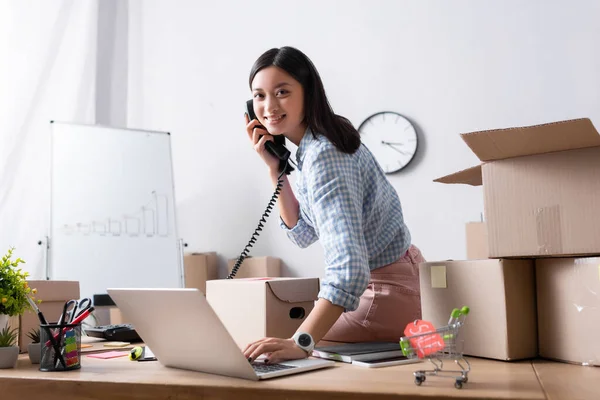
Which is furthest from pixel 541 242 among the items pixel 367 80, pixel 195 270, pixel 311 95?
pixel 195 270

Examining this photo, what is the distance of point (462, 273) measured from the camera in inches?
47.1

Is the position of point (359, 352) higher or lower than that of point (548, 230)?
lower

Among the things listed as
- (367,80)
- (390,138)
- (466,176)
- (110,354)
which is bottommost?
(110,354)

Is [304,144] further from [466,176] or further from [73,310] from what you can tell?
[73,310]

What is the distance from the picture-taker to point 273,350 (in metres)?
1.07

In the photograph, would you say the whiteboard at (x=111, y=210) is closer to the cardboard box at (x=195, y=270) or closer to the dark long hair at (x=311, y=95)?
the cardboard box at (x=195, y=270)

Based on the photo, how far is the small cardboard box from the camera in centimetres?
A: 143

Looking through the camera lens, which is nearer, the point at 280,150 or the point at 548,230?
the point at 548,230

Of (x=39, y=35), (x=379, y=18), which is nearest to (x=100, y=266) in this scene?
(x=39, y=35)

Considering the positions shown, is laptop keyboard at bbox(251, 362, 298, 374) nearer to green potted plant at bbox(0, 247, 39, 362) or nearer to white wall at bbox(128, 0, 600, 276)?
green potted plant at bbox(0, 247, 39, 362)

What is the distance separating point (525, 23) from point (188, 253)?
2285 millimetres

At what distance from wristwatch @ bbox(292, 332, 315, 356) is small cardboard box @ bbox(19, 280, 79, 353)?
634 mm

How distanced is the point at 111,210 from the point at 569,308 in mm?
2724

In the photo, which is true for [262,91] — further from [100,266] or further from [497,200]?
[100,266]
